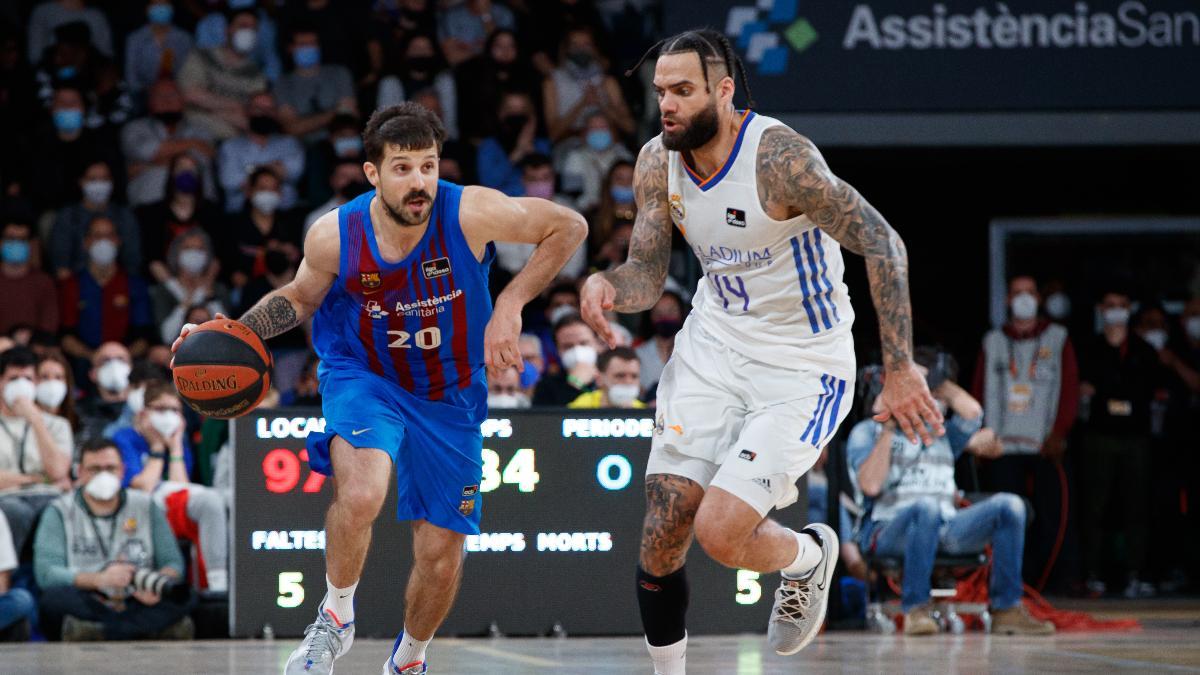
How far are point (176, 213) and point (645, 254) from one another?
22.7 ft

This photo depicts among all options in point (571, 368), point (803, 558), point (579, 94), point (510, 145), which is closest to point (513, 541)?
point (571, 368)

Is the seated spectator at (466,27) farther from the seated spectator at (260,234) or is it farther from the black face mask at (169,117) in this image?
the black face mask at (169,117)

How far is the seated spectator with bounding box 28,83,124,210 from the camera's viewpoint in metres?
12.2

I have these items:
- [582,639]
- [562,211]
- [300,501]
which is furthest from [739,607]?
[562,211]

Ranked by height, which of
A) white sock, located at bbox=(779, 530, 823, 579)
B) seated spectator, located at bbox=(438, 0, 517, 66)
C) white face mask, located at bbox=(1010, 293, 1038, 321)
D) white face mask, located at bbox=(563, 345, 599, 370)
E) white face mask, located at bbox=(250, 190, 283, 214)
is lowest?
white sock, located at bbox=(779, 530, 823, 579)

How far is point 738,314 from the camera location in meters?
5.76

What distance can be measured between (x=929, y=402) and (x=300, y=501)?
171 inches

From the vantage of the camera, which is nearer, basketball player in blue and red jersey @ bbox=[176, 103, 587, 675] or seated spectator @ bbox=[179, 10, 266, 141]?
basketball player in blue and red jersey @ bbox=[176, 103, 587, 675]

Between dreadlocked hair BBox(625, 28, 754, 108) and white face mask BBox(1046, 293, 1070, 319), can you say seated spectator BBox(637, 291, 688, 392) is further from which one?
dreadlocked hair BBox(625, 28, 754, 108)

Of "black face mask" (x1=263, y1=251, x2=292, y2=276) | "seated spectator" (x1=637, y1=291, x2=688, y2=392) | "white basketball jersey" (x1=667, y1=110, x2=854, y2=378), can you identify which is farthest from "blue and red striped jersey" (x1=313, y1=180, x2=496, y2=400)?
"black face mask" (x1=263, y1=251, x2=292, y2=276)

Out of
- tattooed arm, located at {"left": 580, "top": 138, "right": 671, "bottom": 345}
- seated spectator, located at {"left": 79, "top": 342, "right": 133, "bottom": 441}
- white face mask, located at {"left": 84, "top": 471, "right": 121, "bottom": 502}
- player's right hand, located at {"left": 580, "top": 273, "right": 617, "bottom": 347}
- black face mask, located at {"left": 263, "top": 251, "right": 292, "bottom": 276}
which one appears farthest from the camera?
black face mask, located at {"left": 263, "top": 251, "right": 292, "bottom": 276}

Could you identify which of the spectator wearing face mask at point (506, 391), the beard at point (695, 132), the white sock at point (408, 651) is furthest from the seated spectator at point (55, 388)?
the beard at point (695, 132)

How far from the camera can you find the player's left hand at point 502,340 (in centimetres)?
564

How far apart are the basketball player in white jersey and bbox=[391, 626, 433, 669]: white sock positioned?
1.05 m
